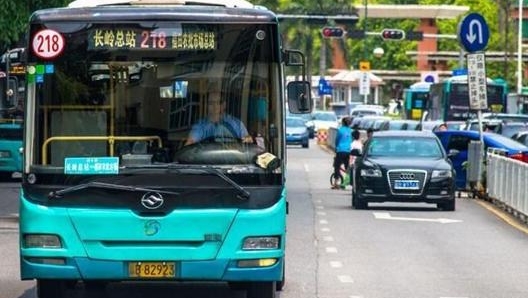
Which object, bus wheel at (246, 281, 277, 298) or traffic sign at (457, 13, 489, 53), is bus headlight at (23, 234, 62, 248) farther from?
traffic sign at (457, 13, 489, 53)

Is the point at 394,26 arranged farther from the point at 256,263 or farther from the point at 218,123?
the point at 256,263

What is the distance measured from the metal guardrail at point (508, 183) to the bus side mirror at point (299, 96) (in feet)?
40.9

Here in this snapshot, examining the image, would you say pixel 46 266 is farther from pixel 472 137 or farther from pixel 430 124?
pixel 430 124

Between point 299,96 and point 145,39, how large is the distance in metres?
1.44

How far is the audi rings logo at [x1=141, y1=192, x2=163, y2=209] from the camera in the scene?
39.3 ft

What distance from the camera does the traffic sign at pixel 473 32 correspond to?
3028 centimetres

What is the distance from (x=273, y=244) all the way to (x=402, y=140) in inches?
616

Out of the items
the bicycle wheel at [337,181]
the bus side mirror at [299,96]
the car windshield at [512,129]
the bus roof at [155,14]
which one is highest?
the bus roof at [155,14]

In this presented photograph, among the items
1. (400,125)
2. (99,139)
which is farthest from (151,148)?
(400,125)

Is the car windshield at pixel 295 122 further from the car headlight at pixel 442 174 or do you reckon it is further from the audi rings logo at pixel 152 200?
the audi rings logo at pixel 152 200

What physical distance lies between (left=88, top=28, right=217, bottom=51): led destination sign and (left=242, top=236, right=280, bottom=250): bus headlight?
5.68 ft

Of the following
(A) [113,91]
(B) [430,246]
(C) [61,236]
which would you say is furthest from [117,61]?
(B) [430,246]

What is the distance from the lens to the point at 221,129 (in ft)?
40.8

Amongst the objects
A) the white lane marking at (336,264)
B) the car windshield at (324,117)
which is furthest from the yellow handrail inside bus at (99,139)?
the car windshield at (324,117)
